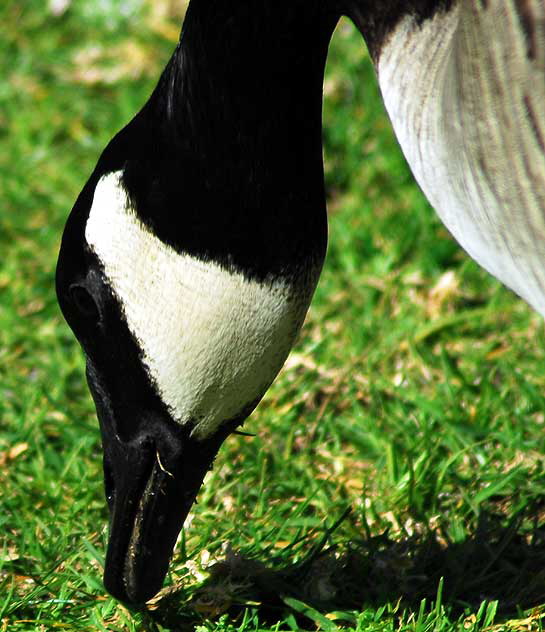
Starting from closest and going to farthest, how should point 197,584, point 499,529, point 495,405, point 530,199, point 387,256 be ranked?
point 530,199 < point 197,584 < point 499,529 < point 495,405 < point 387,256

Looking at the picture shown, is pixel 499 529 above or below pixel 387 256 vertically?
below

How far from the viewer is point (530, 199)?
2.75 m

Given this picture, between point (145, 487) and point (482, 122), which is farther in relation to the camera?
point (145, 487)

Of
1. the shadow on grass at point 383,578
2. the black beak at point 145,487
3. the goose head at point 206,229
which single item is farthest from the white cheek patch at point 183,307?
the shadow on grass at point 383,578

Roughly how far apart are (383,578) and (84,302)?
117cm

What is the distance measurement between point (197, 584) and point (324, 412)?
44.0 inches

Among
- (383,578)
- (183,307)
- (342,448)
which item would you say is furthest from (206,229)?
(342,448)

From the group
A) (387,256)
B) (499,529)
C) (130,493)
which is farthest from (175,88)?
(387,256)

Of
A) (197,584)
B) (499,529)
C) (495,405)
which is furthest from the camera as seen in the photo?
(495,405)

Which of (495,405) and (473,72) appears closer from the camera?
(473,72)

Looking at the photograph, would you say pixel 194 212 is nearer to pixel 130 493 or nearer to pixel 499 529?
pixel 130 493

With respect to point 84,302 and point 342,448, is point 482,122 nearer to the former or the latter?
point 84,302

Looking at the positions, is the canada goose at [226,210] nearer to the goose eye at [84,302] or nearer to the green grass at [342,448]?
the goose eye at [84,302]

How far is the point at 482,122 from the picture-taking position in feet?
9.18
